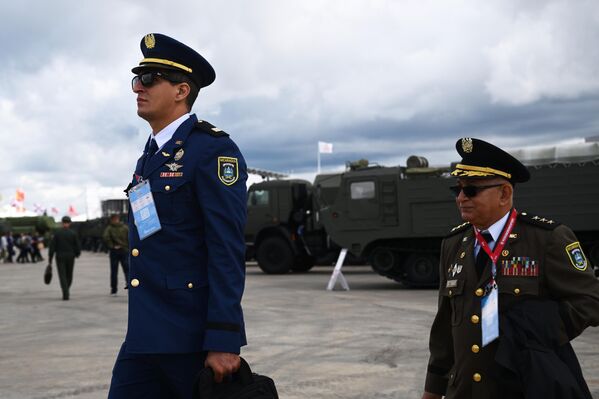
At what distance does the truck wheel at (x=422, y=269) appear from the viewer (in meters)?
16.2


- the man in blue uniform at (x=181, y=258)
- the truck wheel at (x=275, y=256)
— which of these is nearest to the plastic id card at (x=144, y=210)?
the man in blue uniform at (x=181, y=258)

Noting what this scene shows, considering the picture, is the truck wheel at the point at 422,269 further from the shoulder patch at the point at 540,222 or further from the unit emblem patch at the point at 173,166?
the unit emblem patch at the point at 173,166

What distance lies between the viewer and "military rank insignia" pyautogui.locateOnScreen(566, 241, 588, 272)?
3061 millimetres

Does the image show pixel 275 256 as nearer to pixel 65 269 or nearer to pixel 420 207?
pixel 420 207

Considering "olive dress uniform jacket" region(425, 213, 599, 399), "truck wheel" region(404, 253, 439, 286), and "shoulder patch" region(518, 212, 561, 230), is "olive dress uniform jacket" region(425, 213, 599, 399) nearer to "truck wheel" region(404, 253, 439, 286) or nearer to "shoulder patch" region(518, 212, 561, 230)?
"shoulder patch" region(518, 212, 561, 230)

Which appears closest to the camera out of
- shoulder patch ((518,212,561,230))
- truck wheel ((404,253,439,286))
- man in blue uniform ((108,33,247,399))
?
man in blue uniform ((108,33,247,399))

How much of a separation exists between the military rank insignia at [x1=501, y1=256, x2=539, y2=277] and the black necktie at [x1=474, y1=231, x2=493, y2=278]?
9cm

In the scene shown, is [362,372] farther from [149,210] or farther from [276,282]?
[276,282]

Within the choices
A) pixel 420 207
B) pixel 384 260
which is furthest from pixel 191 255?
pixel 384 260

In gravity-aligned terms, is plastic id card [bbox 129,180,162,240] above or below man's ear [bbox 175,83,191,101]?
below

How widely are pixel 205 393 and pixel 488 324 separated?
43.3 inches

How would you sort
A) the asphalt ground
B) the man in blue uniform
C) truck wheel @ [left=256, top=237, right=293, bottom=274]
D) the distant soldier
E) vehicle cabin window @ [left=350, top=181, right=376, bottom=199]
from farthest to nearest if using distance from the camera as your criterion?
truck wheel @ [left=256, top=237, right=293, bottom=274] < vehicle cabin window @ [left=350, top=181, right=376, bottom=199] < the distant soldier < the asphalt ground < the man in blue uniform

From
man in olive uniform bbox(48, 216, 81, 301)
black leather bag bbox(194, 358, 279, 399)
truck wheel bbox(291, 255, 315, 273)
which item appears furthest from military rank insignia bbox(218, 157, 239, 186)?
truck wheel bbox(291, 255, 315, 273)

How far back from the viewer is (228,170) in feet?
10.1
